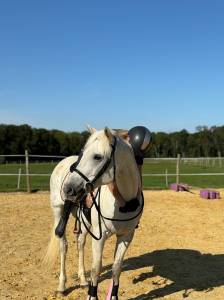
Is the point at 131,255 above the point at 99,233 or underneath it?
underneath

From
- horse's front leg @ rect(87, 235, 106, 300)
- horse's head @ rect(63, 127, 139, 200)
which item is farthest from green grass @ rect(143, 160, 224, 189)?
horse's head @ rect(63, 127, 139, 200)

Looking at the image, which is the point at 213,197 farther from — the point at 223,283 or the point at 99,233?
the point at 99,233

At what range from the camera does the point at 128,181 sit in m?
3.54

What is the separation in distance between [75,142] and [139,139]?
87.5 m

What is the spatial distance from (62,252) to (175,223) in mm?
4246

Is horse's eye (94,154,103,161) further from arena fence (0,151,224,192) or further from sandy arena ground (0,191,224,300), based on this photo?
arena fence (0,151,224,192)

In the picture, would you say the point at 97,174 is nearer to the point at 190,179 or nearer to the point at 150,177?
the point at 190,179

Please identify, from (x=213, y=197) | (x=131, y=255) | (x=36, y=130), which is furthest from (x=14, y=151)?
(x=131, y=255)

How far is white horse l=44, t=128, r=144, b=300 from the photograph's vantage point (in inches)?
124

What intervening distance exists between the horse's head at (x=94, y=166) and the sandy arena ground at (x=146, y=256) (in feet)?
5.84

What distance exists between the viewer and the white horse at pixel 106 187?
314 cm

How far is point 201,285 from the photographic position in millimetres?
4789

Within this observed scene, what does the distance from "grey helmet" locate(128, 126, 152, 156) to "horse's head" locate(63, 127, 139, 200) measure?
675 mm

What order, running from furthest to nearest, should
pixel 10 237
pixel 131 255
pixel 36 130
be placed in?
1. pixel 36 130
2. pixel 10 237
3. pixel 131 255
